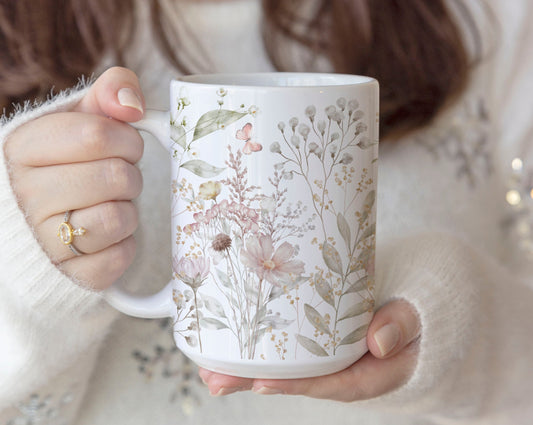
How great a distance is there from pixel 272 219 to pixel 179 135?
104 millimetres

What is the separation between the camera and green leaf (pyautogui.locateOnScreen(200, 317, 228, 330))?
19.1 inches

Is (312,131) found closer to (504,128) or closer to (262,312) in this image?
(262,312)

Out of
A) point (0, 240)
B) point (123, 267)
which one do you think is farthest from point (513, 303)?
point (0, 240)

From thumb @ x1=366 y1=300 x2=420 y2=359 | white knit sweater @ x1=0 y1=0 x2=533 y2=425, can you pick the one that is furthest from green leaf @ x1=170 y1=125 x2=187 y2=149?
thumb @ x1=366 y1=300 x2=420 y2=359

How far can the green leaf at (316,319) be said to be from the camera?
0.48m

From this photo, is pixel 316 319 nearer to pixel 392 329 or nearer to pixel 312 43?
pixel 392 329

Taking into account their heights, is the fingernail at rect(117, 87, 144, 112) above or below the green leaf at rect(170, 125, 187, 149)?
above

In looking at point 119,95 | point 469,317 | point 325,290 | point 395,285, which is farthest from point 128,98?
point 469,317

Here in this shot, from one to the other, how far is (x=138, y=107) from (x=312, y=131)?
0.48 ft

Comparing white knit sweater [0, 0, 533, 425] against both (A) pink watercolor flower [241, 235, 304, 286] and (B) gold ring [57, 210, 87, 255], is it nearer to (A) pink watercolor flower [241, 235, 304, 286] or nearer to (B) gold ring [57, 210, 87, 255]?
(B) gold ring [57, 210, 87, 255]

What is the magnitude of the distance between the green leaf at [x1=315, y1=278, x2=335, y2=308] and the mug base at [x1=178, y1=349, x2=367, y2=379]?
5cm

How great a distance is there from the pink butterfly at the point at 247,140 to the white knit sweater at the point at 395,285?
0.58 feet

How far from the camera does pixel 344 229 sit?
48 centimetres

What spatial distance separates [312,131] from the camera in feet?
1.50
